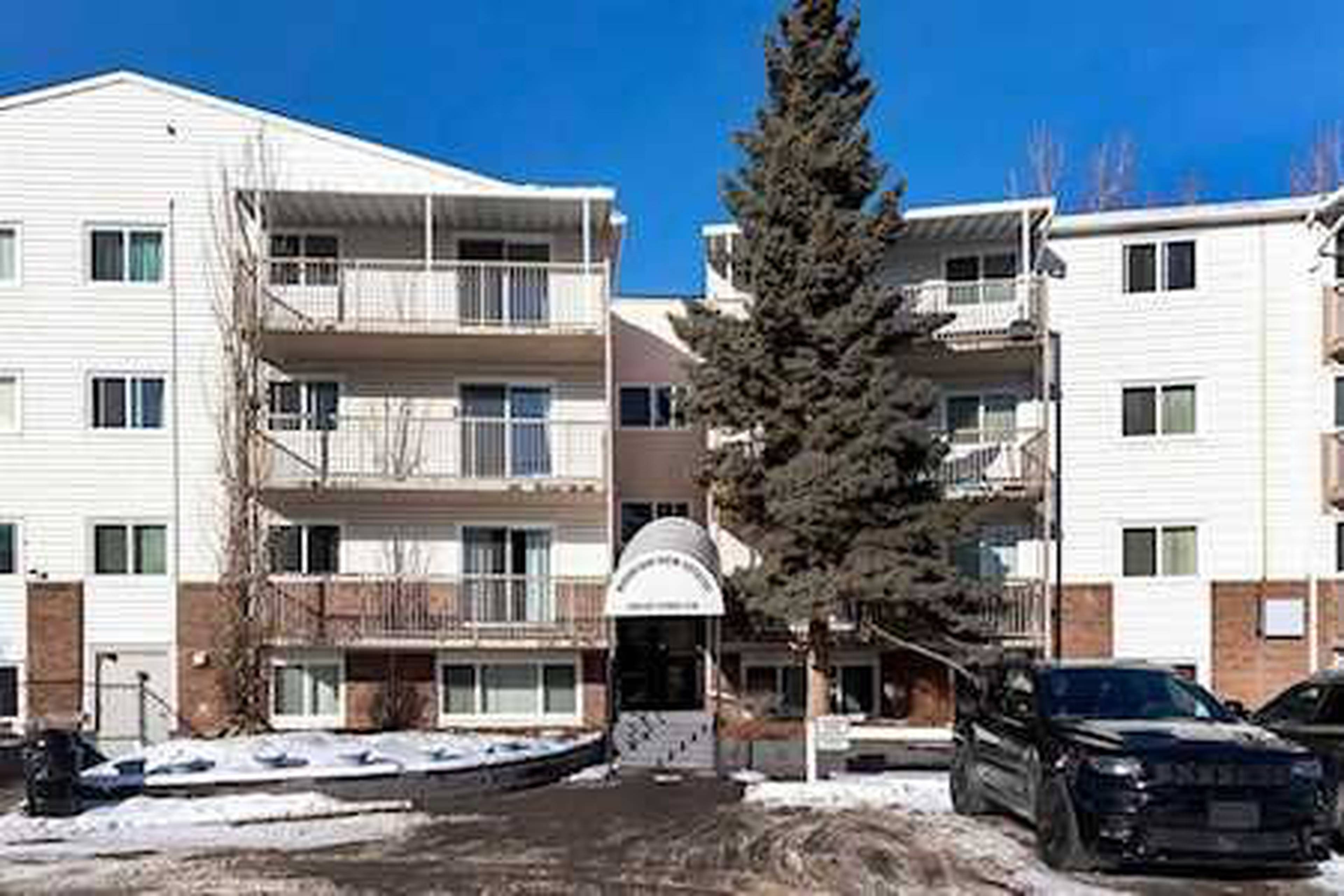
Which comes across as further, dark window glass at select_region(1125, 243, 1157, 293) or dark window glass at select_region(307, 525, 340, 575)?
dark window glass at select_region(1125, 243, 1157, 293)

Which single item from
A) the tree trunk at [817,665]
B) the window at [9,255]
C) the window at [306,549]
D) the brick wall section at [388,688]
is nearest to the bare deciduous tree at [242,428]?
the window at [306,549]

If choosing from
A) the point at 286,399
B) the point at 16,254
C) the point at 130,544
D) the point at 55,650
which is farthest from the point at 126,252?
the point at 55,650

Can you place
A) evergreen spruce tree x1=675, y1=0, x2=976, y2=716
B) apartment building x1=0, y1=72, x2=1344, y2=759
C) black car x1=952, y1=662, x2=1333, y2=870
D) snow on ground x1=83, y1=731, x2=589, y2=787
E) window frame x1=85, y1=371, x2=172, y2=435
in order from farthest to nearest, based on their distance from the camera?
1. window frame x1=85, y1=371, x2=172, y2=435
2. apartment building x1=0, y1=72, x2=1344, y2=759
3. evergreen spruce tree x1=675, y1=0, x2=976, y2=716
4. snow on ground x1=83, y1=731, x2=589, y2=787
5. black car x1=952, y1=662, x2=1333, y2=870

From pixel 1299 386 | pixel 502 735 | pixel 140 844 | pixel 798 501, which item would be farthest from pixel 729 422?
pixel 140 844

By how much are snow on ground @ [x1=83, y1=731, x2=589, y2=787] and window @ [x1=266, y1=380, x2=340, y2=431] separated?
20.5 ft

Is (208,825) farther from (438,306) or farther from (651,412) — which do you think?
(651,412)

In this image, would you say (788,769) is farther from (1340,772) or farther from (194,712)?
(194,712)

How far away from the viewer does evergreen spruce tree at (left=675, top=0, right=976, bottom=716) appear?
22.2 m

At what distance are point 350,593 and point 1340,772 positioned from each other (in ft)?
55.2

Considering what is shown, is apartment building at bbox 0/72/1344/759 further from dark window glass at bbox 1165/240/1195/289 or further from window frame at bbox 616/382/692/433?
window frame at bbox 616/382/692/433

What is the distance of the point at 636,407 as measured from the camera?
87.0ft

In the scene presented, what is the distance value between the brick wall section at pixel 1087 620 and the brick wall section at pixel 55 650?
18.2m

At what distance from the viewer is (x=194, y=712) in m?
24.4

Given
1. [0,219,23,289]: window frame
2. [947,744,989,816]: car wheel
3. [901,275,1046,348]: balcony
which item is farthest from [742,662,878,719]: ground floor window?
[0,219,23,289]: window frame
